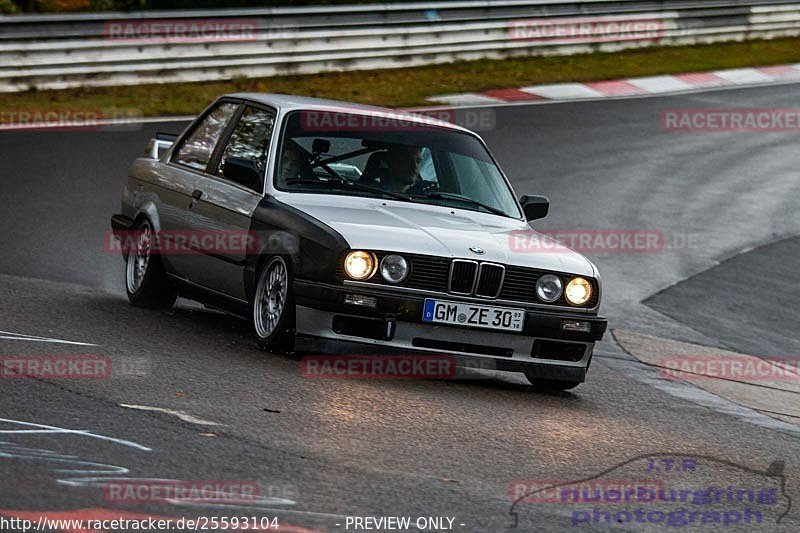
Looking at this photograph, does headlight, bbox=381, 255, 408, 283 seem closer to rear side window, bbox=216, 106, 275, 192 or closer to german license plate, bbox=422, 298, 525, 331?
german license plate, bbox=422, 298, 525, 331

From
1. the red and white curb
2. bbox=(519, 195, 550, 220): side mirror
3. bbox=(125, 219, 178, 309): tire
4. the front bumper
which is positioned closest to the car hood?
the front bumper

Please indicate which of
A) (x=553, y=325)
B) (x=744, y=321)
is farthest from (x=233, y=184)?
(x=744, y=321)

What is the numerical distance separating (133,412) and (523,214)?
360 centimetres

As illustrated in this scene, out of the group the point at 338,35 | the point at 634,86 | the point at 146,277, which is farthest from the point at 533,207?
the point at 634,86

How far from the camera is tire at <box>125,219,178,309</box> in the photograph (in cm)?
945

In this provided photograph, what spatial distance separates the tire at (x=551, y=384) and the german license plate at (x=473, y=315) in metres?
0.55

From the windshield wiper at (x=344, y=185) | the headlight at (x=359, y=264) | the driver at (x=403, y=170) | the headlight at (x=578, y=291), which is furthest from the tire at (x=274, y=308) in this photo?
the headlight at (x=578, y=291)

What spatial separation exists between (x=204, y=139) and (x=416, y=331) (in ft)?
9.05

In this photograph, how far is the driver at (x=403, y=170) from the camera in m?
8.58

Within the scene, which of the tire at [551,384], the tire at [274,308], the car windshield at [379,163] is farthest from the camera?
the car windshield at [379,163]

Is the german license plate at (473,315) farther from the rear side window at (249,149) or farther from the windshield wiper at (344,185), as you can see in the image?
the rear side window at (249,149)

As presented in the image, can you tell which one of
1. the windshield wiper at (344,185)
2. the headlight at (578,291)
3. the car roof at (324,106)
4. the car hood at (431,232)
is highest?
the car roof at (324,106)

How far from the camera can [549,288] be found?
7.77 m

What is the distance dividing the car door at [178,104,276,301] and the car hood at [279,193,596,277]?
35 cm
